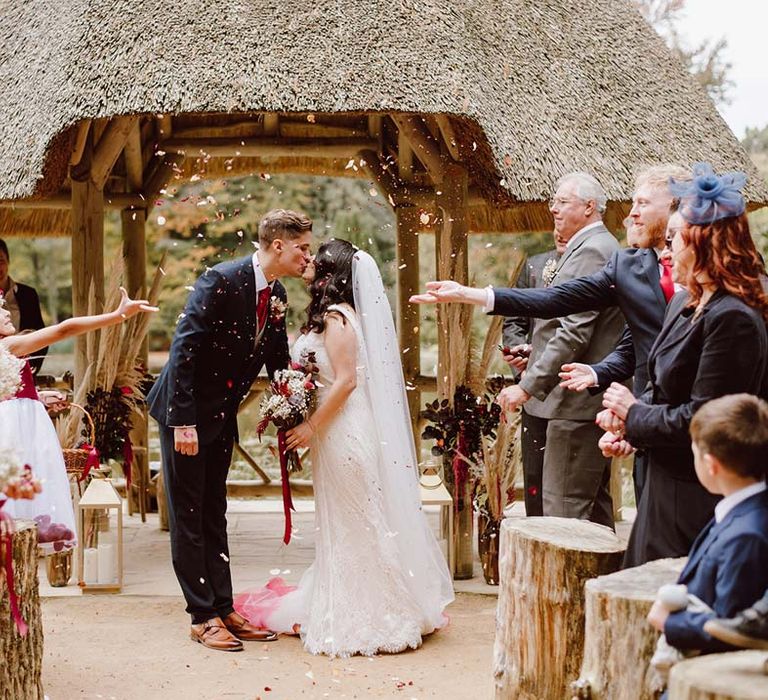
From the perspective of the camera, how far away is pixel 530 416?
5.66 metres

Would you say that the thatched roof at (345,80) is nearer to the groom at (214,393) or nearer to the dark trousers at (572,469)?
the groom at (214,393)

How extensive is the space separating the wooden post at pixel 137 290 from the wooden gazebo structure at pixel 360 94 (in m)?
0.61

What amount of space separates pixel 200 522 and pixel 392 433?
3.22 feet

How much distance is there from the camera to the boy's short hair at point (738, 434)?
9.32 feet

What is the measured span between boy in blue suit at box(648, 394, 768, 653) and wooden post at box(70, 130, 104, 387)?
4734 millimetres

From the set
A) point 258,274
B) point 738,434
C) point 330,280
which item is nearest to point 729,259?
point 738,434

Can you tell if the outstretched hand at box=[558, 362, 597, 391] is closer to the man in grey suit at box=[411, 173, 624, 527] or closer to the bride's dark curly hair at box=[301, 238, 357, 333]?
the man in grey suit at box=[411, 173, 624, 527]

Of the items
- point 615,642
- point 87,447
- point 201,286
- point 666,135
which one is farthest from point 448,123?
point 615,642

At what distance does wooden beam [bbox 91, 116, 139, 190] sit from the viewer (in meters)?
6.71

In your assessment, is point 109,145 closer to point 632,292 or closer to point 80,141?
point 80,141

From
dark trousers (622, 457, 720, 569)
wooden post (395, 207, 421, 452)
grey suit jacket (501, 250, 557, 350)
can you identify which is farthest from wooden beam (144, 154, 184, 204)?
dark trousers (622, 457, 720, 569)

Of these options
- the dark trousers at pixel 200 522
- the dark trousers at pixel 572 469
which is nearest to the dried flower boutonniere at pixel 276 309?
the dark trousers at pixel 200 522

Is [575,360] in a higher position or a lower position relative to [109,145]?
lower

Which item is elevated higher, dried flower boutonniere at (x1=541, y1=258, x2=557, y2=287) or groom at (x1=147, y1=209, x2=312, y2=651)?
dried flower boutonniere at (x1=541, y1=258, x2=557, y2=287)
